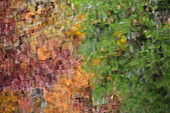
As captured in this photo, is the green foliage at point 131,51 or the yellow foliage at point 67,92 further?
the yellow foliage at point 67,92

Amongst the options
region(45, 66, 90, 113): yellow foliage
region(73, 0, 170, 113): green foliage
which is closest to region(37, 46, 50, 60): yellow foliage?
region(45, 66, 90, 113): yellow foliage

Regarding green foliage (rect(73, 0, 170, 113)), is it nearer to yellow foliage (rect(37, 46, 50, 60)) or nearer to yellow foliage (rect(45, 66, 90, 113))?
yellow foliage (rect(45, 66, 90, 113))

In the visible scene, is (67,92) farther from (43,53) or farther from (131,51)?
(131,51)

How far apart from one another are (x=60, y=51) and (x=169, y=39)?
2.88ft

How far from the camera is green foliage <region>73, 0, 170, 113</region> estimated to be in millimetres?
1255

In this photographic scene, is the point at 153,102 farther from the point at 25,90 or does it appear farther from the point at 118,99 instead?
the point at 25,90

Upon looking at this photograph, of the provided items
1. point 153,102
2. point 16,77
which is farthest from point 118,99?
point 16,77

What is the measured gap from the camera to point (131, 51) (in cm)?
134

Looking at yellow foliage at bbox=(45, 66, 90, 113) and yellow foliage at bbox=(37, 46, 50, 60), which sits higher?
yellow foliage at bbox=(37, 46, 50, 60)

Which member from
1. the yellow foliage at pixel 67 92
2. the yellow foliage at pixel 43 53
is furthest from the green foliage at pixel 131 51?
the yellow foliage at pixel 43 53

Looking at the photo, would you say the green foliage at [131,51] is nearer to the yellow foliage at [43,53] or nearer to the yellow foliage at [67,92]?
the yellow foliage at [67,92]

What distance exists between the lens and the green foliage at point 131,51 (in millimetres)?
1255

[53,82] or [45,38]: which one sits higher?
[45,38]

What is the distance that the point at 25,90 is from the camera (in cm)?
189
